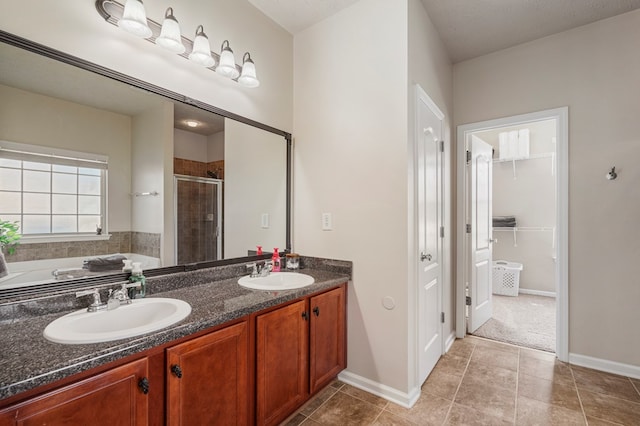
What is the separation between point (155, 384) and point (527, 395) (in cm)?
230

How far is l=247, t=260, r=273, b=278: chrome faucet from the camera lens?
6.61 ft

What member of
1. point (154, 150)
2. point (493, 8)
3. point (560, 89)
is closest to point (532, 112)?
point (560, 89)

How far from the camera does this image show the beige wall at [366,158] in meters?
1.92

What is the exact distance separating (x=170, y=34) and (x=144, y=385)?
5.23 feet

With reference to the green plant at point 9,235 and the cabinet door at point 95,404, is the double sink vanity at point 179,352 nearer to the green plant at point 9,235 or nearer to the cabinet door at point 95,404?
the cabinet door at point 95,404

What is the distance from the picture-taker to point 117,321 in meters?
1.25

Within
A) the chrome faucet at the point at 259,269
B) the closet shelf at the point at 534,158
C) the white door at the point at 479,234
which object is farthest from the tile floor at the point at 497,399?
the closet shelf at the point at 534,158

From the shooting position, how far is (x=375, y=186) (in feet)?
6.65

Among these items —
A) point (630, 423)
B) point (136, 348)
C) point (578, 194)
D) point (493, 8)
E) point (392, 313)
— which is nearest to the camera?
point (136, 348)

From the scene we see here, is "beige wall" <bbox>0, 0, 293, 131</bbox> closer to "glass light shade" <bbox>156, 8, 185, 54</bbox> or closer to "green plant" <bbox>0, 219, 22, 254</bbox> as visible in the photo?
"glass light shade" <bbox>156, 8, 185, 54</bbox>

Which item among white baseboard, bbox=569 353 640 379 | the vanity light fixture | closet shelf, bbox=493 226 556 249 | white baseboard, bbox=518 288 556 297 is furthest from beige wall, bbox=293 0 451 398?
white baseboard, bbox=518 288 556 297

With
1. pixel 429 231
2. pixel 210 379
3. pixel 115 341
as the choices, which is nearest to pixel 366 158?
pixel 429 231

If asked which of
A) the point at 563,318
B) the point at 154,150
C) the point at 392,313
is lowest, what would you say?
the point at 563,318

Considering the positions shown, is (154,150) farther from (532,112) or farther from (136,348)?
(532,112)
